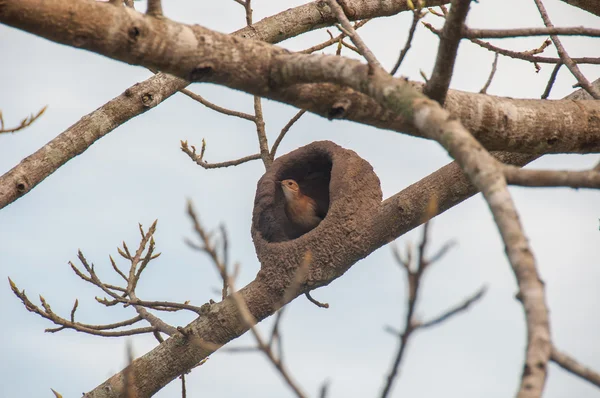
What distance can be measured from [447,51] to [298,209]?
3.55 metres

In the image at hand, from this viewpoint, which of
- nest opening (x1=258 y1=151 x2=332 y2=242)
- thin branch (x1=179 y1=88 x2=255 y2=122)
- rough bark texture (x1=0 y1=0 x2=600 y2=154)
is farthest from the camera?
nest opening (x1=258 y1=151 x2=332 y2=242)

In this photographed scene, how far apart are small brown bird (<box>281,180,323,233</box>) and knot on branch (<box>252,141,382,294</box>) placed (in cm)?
17

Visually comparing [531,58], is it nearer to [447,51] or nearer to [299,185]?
[447,51]

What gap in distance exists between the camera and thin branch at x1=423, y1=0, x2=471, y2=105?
2840mm

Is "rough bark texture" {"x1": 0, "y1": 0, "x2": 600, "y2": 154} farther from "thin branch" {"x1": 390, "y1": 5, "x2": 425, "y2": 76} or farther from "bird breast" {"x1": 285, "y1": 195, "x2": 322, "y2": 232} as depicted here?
"bird breast" {"x1": 285, "y1": 195, "x2": 322, "y2": 232}

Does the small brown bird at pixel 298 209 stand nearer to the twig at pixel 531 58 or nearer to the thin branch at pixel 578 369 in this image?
the twig at pixel 531 58

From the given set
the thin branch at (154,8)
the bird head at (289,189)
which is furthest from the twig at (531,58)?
the thin branch at (154,8)

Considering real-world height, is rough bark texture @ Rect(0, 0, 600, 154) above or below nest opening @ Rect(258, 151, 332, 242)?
below

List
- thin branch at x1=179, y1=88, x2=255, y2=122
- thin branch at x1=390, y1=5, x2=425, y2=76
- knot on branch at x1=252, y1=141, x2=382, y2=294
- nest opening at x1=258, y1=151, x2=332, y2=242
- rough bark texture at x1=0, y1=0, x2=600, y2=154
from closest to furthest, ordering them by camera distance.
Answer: rough bark texture at x1=0, y1=0, x2=600, y2=154
thin branch at x1=390, y1=5, x2=425, y2=76
knot on branch at x1=252, y1=141, x2=382, y2=294
thin branch at x1=179, y1=88, x2=255, y2=122
nest opening at x1=258, y1=151, x2=332, y2=242

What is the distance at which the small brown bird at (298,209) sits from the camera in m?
6.33

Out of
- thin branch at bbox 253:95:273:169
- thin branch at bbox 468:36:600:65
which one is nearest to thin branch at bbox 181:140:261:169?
thin branch at bbox 253:95:273:169

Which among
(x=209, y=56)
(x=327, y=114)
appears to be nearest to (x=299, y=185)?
(x=327, y=114)

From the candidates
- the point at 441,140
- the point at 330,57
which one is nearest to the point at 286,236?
the point at 330,57

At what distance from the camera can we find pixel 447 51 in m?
2.96
